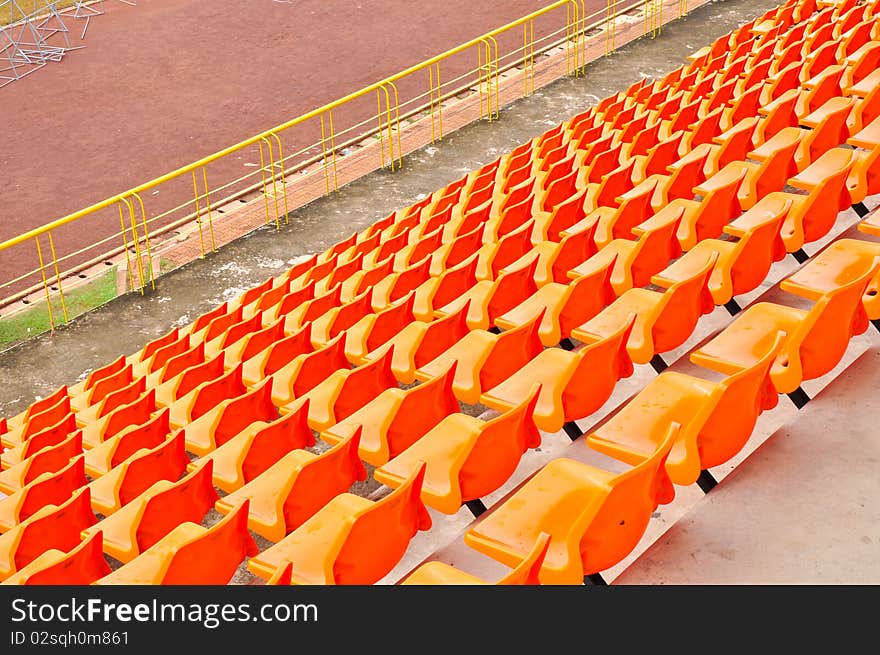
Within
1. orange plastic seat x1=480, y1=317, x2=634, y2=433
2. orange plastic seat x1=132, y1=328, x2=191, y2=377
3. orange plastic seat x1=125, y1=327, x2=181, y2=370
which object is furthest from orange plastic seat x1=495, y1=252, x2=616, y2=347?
orange plastic seat x1=125, y1=327, x2=181, y2=370

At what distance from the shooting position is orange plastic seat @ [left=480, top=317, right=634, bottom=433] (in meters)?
5.24

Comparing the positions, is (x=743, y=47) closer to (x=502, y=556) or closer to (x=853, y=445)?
(x=853, y=445)

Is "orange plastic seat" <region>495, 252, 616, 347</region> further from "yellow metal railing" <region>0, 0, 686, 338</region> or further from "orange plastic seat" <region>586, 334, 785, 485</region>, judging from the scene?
"yellow metal railing" <region>0, 0, 686, 338</region>

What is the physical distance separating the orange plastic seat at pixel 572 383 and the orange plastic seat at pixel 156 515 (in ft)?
4.83

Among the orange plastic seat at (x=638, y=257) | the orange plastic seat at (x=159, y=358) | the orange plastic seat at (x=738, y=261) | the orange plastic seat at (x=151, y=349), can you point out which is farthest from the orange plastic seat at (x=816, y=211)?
the orange plastic seat at (x=151, y=349)

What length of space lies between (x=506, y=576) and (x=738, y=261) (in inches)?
110

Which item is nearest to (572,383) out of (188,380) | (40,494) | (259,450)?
(259,450)

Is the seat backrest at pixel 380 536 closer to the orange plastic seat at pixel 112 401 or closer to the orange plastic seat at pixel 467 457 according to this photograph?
the orange plastic seat at pixel 467 457

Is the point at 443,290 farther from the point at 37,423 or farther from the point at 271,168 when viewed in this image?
the point at 271,168

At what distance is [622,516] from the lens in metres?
4.26

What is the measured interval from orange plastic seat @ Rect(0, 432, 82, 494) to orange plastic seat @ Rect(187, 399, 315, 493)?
131 cm
